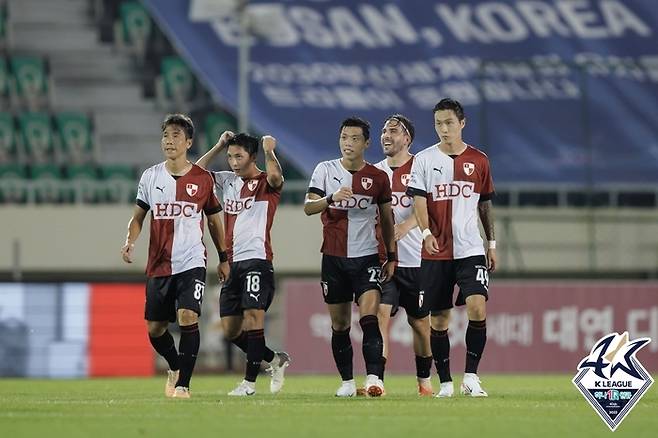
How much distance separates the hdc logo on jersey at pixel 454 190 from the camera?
12141mm

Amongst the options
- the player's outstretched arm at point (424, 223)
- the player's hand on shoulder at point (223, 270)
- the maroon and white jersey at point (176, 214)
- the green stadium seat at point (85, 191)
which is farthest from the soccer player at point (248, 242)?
the green stadium seat at point (85, 191)

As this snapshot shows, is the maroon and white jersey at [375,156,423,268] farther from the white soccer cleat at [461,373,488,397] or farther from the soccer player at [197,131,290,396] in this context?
the white soccer cleat at [461,373,488,397]

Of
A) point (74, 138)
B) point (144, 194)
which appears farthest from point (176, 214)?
point (74, 138)

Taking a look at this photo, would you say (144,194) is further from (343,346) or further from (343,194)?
(343,346)

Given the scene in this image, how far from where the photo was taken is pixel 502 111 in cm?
2661

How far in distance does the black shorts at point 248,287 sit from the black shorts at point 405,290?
103 cm

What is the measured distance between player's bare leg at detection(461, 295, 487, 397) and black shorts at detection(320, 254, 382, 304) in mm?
823

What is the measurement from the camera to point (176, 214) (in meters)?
12.5

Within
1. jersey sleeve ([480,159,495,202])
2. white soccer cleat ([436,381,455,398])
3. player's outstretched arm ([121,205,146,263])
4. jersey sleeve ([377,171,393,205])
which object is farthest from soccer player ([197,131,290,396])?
jersey sleeve ([480,159,495,202])

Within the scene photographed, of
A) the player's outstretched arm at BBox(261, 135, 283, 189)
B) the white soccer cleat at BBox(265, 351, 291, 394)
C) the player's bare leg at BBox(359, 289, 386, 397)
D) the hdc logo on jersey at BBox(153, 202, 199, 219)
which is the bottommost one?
the white soccer cleat at BBox(265, 351, 291, 394)

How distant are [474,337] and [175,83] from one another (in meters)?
17.9

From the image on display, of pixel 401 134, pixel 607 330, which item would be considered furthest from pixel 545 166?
pixel 401 134

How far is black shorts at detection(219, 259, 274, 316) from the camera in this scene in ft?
41.4

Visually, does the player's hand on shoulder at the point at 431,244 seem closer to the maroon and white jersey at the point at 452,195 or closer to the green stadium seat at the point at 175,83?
the maroon and white jersey at the point at 452,195
